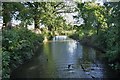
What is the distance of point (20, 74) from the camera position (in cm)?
646

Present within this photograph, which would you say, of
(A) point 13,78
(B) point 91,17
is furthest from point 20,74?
(B) point 91,17

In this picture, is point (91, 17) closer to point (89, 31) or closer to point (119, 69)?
point (89, 31)

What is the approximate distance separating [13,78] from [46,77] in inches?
32.2

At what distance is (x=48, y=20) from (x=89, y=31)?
3.75m

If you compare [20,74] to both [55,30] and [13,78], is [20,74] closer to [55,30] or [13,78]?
[13,78]

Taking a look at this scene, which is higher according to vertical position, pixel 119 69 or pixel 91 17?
pixel 91 17

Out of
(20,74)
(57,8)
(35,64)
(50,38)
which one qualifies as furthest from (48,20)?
(20,74)

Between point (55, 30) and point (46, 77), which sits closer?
point (46, 77)

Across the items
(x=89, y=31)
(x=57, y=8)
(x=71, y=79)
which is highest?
(x=57, y=8)

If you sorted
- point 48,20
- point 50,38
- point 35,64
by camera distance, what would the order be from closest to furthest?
1. point 35,64
2. point 48,20
3. point 50,38

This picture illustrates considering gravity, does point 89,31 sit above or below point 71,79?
above

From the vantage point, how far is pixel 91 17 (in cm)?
1340

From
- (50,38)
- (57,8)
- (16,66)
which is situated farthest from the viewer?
(50,38)

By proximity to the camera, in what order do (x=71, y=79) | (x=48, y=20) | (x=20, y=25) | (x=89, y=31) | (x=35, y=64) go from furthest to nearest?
(x=48, y=20) < (x=89, y=31) < (x=20, y=25) < (x=35, y=64) < (x=71, y=79)
